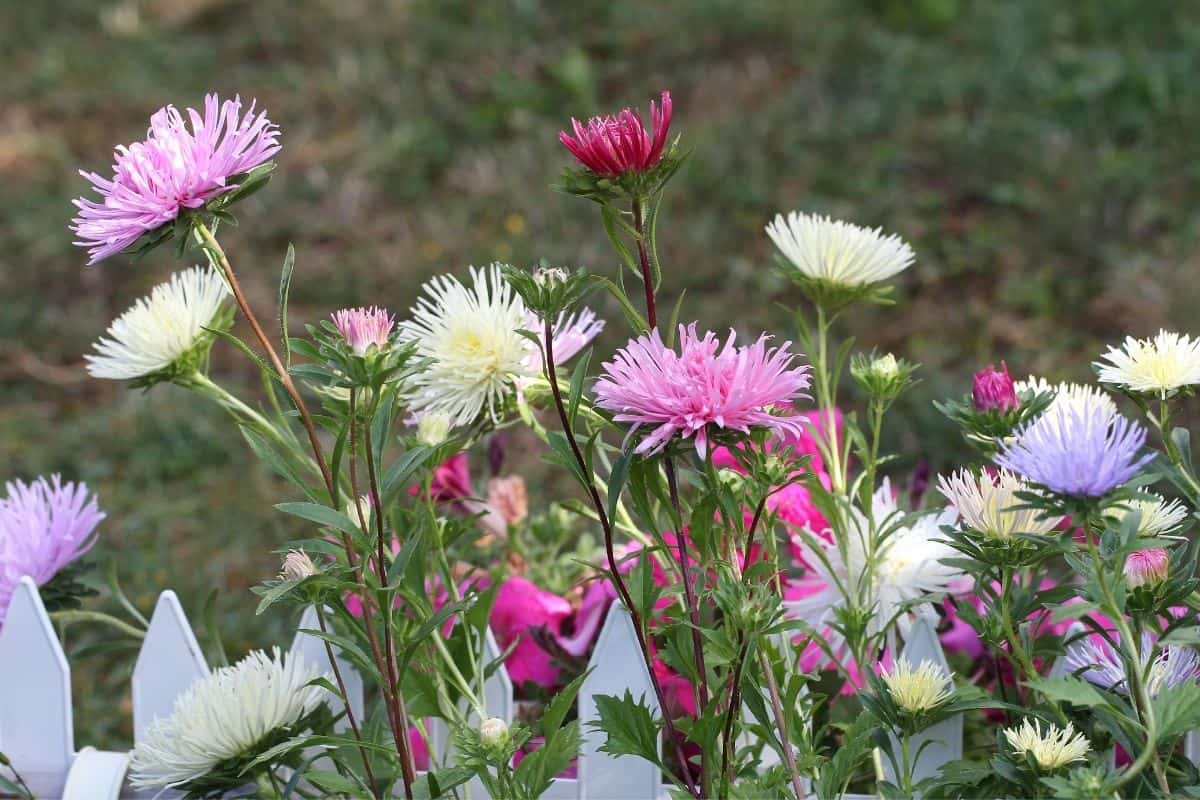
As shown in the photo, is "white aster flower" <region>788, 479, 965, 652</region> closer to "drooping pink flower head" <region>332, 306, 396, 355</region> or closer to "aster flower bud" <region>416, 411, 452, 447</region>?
"aster flower bud" <region>416, 411, 452, 447</region>

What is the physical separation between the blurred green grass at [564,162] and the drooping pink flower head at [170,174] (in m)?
1.32

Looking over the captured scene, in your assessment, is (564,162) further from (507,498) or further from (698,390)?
(698,390)

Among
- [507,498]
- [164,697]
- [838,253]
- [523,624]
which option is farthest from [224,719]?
[838,253]

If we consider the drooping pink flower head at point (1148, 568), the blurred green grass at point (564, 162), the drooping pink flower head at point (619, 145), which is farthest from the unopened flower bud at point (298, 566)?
the blurred green grass at point (564, 162)

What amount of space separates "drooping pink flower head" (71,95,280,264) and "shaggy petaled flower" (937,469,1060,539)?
0.56 metres

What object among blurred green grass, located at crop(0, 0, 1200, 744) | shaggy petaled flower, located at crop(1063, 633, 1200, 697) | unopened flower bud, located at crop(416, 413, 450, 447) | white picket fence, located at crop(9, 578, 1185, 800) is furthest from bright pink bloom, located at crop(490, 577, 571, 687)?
blurred green grass, located at crop(0, 0, 1200, 744)

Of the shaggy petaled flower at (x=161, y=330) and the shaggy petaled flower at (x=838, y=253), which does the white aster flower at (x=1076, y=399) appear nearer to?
the shaggy petaled flower at (x=838, y=253)

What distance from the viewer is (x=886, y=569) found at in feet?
4.00

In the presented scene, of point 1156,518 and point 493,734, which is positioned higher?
point 1156,518

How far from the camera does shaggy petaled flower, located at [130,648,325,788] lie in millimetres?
1057

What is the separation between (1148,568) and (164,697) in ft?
3.00

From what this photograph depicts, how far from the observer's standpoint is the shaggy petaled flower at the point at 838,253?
A: 44.0 inches

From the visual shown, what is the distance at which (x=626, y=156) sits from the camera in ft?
2.98

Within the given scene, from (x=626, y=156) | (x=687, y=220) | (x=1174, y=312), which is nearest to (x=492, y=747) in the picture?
(x=626, y=156)
